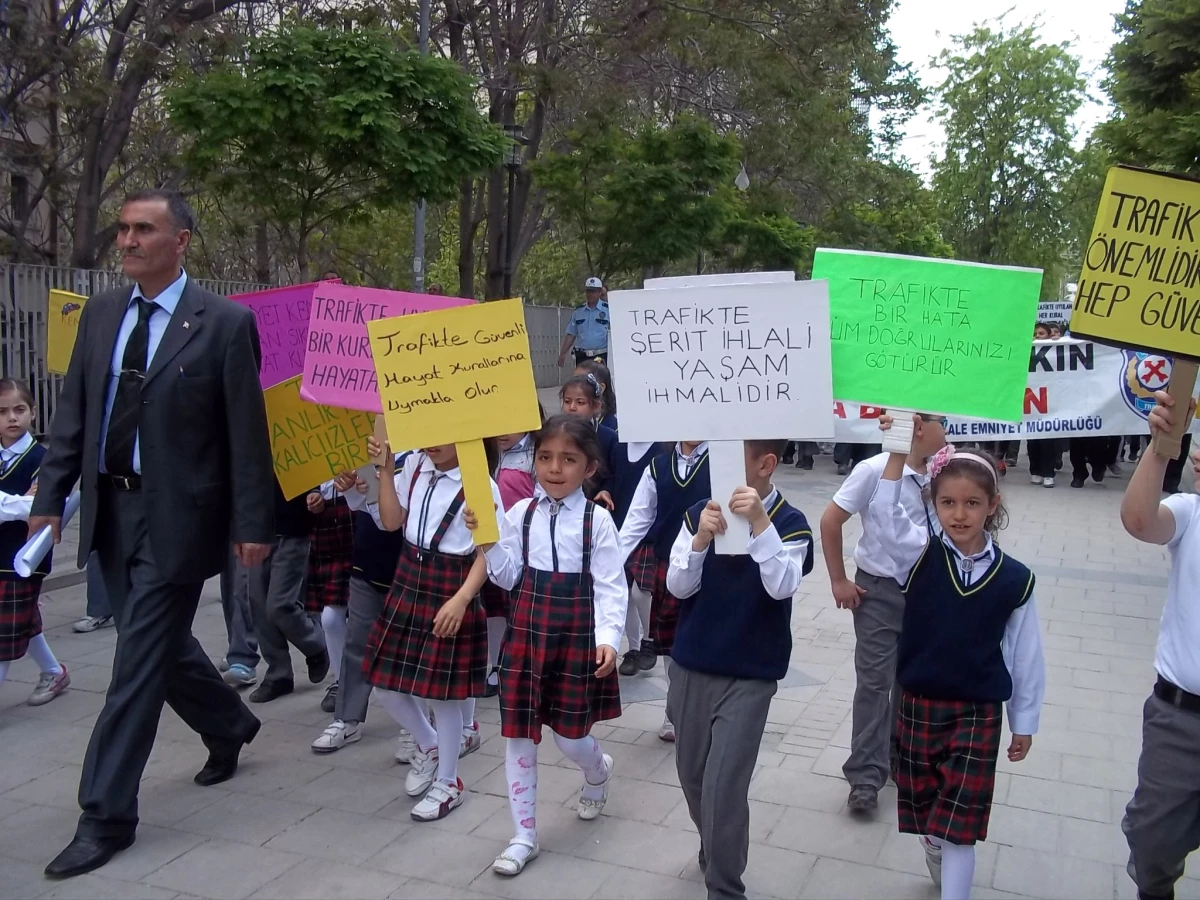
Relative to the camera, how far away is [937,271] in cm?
359

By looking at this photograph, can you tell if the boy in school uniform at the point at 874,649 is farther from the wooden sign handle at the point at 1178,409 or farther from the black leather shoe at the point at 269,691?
the black leather shoe at the point at 269,691

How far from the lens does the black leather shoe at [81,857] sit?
3781mm

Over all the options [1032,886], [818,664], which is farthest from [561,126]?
[1032,886]

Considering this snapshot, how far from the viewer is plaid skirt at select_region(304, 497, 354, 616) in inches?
215

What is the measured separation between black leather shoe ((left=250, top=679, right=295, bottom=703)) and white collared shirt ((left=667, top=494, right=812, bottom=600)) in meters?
2.95

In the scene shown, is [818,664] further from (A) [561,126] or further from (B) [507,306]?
(A) [561,126]

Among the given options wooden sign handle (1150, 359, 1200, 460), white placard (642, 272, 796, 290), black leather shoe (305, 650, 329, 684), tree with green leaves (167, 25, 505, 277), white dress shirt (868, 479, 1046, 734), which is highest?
tree with green leaves (167, 25, 505, 277)

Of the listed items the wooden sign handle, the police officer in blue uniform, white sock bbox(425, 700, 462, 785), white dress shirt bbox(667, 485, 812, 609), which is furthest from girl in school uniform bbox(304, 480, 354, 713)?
the police officer in blue uniform

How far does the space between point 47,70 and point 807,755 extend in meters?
10.8

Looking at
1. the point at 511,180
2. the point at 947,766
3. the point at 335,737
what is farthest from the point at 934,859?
the point at 511,180

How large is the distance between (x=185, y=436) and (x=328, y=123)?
21.4 ft

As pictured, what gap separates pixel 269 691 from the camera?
18.8 feet

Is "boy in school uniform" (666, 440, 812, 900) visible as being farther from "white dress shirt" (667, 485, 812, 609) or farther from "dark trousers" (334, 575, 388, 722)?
"dark trousers" (334, 575, 388, 722)

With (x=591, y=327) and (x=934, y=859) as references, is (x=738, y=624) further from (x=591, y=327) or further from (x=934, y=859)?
(x=591, y=327)
